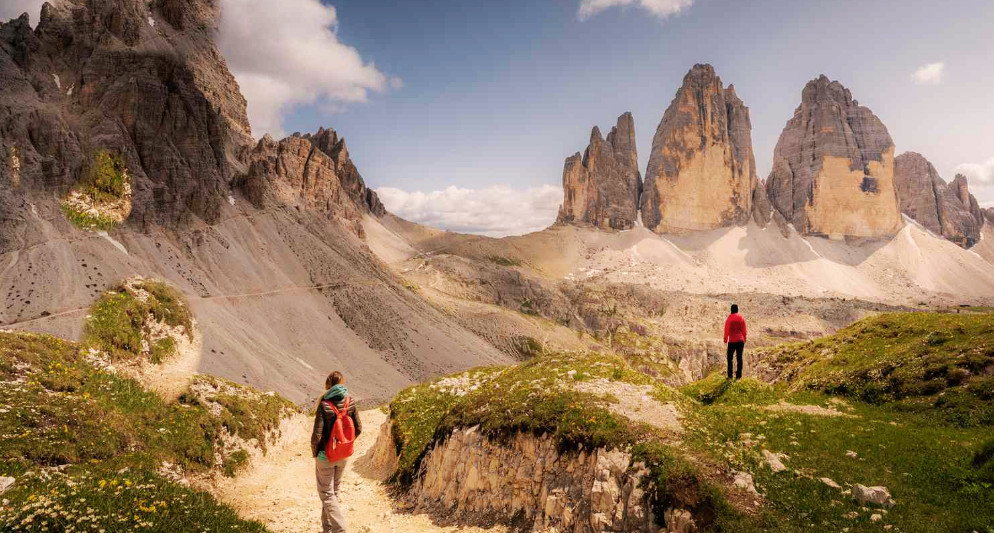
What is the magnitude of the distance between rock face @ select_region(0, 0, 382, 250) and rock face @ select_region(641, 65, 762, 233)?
159m

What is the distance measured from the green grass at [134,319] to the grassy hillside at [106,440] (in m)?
17.8

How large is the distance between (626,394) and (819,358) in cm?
1100

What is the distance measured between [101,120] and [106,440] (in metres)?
73.8

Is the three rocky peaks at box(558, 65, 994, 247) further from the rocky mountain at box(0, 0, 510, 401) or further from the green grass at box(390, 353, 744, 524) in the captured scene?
the green grass at box(390, 353, 744, 524)

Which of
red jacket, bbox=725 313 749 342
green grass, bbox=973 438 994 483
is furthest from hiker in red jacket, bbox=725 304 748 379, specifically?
green grass, bbox=973 438 994 483

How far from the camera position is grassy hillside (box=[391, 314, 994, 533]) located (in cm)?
945

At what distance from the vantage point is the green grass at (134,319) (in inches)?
1535

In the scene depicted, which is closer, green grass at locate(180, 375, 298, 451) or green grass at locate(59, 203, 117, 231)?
green grass at locate(180, 375, 298, 451)

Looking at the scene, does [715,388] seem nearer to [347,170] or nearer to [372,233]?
[372,233]

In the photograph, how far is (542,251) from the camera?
177625 mm

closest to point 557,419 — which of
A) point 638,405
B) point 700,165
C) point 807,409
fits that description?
point 638,405

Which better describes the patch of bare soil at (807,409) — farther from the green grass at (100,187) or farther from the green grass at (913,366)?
the green grass at (100,187)

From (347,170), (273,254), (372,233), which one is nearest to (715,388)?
(273,254)

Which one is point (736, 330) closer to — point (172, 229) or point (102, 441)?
point (102, 441)
